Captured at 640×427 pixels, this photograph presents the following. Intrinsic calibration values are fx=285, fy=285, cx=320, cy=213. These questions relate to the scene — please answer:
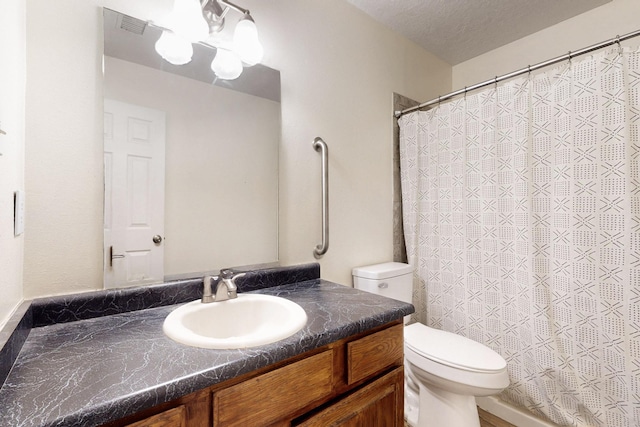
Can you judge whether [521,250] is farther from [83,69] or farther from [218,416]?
[83,69]

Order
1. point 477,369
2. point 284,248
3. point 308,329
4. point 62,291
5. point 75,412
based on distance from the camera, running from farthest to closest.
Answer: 1. point 284,248
2. point 477,369
3. point 62,291
4. point 308,329
5. point 75,412

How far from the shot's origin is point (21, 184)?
84 cm

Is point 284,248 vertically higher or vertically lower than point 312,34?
lower

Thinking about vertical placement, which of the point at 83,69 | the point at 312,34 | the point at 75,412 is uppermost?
the point at 312,34

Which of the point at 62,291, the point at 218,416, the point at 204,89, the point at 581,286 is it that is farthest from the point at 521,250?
the point at 62,291

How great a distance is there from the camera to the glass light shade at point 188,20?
3.45ft

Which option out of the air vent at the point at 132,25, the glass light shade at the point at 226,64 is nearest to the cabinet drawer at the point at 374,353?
the glass light shade at the point at 226,64

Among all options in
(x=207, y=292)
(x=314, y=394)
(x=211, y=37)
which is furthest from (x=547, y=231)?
(x=211, y=37)

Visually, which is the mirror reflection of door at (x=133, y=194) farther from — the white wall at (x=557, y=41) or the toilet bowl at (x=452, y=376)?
the white wall at (x=557, y=41)

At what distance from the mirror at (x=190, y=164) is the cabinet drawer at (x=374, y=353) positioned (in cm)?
65

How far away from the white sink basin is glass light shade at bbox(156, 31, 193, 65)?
36.7 inches

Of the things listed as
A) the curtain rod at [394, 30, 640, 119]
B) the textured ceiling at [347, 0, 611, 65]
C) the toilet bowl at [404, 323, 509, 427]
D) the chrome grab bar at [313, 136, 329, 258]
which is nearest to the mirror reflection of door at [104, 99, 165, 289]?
the chrome grab bar at [313, 136, 329, 258]

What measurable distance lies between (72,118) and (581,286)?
212cm

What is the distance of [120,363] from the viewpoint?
0.64m
